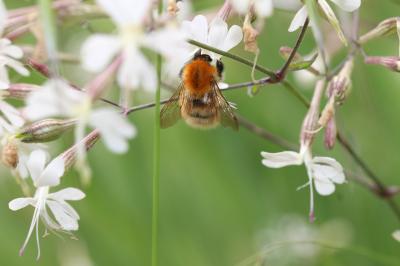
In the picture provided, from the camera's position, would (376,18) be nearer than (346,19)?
No

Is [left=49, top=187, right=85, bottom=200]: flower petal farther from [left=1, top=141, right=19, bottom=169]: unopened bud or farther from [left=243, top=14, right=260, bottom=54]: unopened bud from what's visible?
[left=243, top=14, right=260, bottom=54]: unopened bud

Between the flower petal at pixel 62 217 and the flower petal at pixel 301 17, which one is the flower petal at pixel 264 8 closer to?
the flower petal at pixel 301 17

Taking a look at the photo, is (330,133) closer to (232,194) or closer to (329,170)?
(329,170)

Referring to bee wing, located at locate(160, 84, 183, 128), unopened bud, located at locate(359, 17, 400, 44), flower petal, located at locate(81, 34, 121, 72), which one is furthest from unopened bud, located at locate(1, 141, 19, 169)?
unopened bud, located at locate(359, 17, 400, 44)

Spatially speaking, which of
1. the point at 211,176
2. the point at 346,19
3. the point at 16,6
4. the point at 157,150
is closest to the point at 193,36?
the point at 157,150

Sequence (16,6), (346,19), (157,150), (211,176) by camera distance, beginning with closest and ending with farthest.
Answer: (157,150) < (346,19) < (211,176) < (16,6)

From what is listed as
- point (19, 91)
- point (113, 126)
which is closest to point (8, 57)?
point (19, 91)

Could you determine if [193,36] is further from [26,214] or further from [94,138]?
[26,214]
